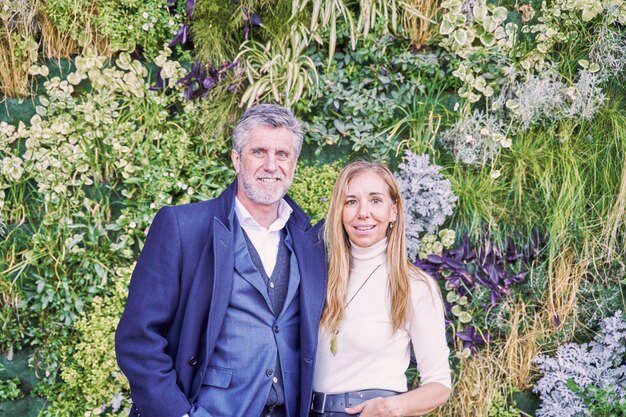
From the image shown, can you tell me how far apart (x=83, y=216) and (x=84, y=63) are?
0.88 m

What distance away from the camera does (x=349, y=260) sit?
3.03 meters

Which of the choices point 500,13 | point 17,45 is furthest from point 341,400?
point 17,45

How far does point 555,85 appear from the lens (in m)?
4.02

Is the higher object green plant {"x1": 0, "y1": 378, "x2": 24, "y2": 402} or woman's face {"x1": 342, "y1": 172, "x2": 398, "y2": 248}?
woman's face {"x1": 342, "y1": 172, "x2": 398, "y2": 248}

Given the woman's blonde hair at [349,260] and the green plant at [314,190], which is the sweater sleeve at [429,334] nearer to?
the woman's blonde hair at [349,260]

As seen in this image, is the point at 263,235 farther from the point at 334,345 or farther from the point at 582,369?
the point at 582,369

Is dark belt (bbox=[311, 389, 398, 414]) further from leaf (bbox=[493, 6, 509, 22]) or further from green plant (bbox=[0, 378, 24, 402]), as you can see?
leaf (bbox=[493, 6, 509, 22])

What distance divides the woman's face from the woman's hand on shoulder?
2.09 feet

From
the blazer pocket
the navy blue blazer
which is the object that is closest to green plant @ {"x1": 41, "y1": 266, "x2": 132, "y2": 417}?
the navy blue blazer

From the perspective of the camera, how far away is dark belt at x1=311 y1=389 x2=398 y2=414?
9.07 feet

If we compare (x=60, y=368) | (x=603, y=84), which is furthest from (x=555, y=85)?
(x=60, y=368)

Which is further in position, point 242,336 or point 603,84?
point 603,84

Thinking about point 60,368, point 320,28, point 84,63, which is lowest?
point 60,368

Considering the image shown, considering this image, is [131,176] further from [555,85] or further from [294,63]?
[555,85]
